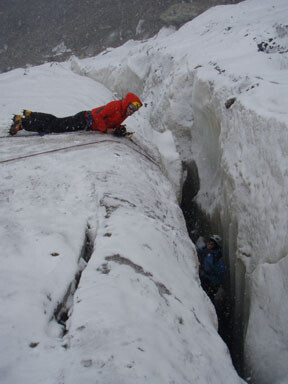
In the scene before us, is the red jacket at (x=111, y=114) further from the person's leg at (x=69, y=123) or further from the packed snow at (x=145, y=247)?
the packed snow at (x=145, y=247)

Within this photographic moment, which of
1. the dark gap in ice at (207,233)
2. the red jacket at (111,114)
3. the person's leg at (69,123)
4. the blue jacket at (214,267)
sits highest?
the red jacket at (111,114)

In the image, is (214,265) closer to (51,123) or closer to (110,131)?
(110,131)

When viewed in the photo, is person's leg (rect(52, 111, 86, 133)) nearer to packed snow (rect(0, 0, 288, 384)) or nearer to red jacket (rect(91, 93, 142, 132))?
red jacket (rect(91, 93, 142, 132))

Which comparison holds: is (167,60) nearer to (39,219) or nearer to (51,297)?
(39,219)

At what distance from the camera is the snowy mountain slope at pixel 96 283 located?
131cm

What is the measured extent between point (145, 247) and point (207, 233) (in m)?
2.60

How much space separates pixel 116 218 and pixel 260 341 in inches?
57.9

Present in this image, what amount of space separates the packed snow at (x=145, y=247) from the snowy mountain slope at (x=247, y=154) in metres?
0.02

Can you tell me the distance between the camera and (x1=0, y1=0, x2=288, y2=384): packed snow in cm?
139

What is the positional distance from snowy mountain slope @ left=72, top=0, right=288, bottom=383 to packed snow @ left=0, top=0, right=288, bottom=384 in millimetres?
16

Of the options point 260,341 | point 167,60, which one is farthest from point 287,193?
point 167,60

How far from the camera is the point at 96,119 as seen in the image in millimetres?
4855

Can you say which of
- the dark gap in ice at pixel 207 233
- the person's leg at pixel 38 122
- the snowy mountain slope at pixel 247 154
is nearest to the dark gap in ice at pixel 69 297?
the snowy mountain slope at pixel 247 154

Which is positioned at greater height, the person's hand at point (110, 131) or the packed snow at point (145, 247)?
the packed snow at point (145, 247)
